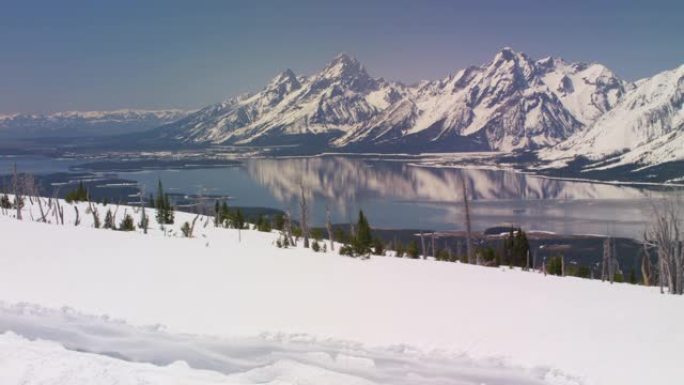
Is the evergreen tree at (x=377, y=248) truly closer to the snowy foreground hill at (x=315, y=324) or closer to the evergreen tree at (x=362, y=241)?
the evergreen tree at (x=362, y=241)

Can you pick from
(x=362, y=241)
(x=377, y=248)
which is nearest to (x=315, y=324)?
(x=362, y=241)

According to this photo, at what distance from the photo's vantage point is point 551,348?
1980cm

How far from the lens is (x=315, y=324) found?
2334cm

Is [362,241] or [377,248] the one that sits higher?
[362,241]

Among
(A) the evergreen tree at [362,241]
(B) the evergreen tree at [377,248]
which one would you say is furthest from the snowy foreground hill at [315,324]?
(B) the evergreen tree at [377,248]

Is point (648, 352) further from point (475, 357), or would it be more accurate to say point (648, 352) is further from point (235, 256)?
point (235, 256)

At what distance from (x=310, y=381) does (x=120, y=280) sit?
16.4 metres

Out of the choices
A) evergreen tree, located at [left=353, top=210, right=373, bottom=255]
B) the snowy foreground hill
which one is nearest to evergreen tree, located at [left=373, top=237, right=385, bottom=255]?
evergreen tree, located at [left=353, top=210, right=373, bottom=255]

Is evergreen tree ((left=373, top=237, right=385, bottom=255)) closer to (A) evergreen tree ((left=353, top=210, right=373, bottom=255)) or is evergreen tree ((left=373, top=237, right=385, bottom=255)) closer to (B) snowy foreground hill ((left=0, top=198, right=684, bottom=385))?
(A) evergreen tree ((left=353, top=210, right=373, bottom=255))

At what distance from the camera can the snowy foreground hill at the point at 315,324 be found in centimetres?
1834

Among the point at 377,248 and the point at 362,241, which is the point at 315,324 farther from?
the point at 377,248

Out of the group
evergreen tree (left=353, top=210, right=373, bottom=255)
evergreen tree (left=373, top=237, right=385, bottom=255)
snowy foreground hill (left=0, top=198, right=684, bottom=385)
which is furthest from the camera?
evergreen tree (left=373, top=237, right=385, bottom=255)

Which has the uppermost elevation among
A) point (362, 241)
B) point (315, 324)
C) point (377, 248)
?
point (362, 241)

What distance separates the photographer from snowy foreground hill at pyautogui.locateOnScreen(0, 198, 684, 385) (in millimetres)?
18344
